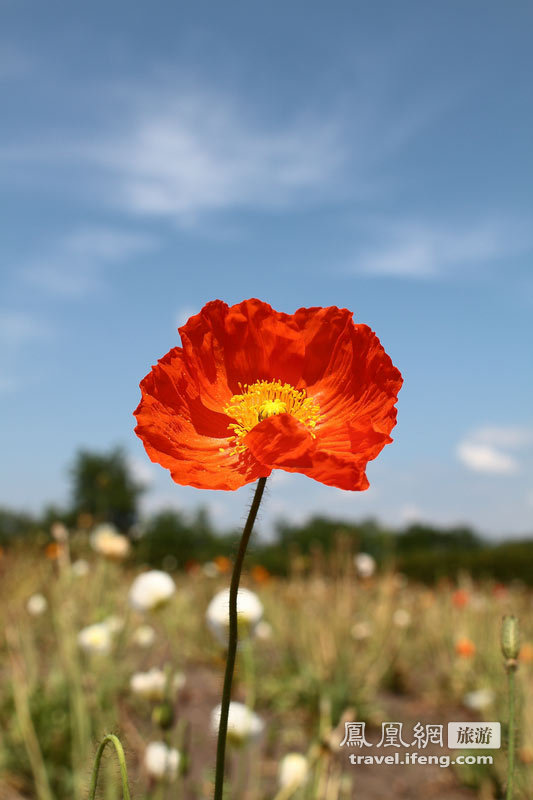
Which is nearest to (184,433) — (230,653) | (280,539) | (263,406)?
(263,406)

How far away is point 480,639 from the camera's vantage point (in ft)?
18.7

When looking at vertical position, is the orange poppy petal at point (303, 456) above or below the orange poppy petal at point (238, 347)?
below

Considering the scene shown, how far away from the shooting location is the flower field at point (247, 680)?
2.19m

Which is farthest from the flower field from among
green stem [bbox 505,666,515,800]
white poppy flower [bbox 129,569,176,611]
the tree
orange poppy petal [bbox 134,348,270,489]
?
the tree

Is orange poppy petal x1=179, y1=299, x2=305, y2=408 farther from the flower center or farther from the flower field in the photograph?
the flower field

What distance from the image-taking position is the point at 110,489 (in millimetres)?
28141

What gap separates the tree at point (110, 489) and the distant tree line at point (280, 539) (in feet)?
0.12

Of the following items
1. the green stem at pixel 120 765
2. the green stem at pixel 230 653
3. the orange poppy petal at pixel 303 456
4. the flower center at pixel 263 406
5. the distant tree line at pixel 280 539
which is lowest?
Result: the green stem at pixel 120 765

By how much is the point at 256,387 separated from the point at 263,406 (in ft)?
0.14

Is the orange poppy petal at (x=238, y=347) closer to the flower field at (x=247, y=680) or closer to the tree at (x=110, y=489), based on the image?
the flower field at (x=247, y=680)

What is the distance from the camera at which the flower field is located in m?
2.19

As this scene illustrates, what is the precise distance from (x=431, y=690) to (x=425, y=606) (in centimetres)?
202

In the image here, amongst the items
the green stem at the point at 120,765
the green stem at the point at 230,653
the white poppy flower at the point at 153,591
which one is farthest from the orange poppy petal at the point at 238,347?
the white poppy flower at the point at 153,591

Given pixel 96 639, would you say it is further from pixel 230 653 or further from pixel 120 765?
pixel 230 653
